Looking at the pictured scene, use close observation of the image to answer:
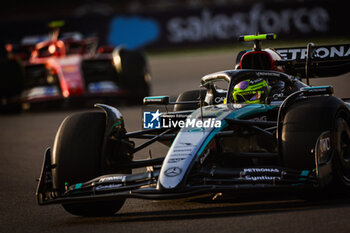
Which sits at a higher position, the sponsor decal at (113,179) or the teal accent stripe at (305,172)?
the sponsor decal at (113,179)

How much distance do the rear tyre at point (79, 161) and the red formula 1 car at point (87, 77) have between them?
9.06 meters

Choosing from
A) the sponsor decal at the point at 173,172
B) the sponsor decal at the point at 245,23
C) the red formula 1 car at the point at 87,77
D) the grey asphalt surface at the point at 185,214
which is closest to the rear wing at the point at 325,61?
the grey asphalt surface at the point at 185,214

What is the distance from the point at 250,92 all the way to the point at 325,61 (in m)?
2.00

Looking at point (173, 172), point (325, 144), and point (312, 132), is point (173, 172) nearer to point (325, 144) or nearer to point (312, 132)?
point (312, 132)

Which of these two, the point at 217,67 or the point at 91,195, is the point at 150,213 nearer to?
the point at 91,195

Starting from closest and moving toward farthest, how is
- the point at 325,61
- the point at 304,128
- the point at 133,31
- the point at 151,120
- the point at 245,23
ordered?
the point at 304,128 → the point at 151,120 → the point at 325,61 → the point at 245,23 → the point at 133,31

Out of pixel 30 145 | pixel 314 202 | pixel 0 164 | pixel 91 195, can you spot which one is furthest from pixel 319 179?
pixel 30 145

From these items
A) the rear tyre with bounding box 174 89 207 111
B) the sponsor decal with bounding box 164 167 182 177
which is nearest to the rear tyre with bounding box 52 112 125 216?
the sponsor decal with bounding box 164 167 182 177

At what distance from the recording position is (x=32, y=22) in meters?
28.8

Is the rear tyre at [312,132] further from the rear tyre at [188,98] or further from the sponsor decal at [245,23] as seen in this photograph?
the sponsor decal at [245,23]

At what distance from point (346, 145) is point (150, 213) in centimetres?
193

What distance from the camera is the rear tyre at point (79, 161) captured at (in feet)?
22.1

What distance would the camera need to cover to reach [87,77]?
1677cm

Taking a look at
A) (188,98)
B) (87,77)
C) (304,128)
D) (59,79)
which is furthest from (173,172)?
(87,77)
